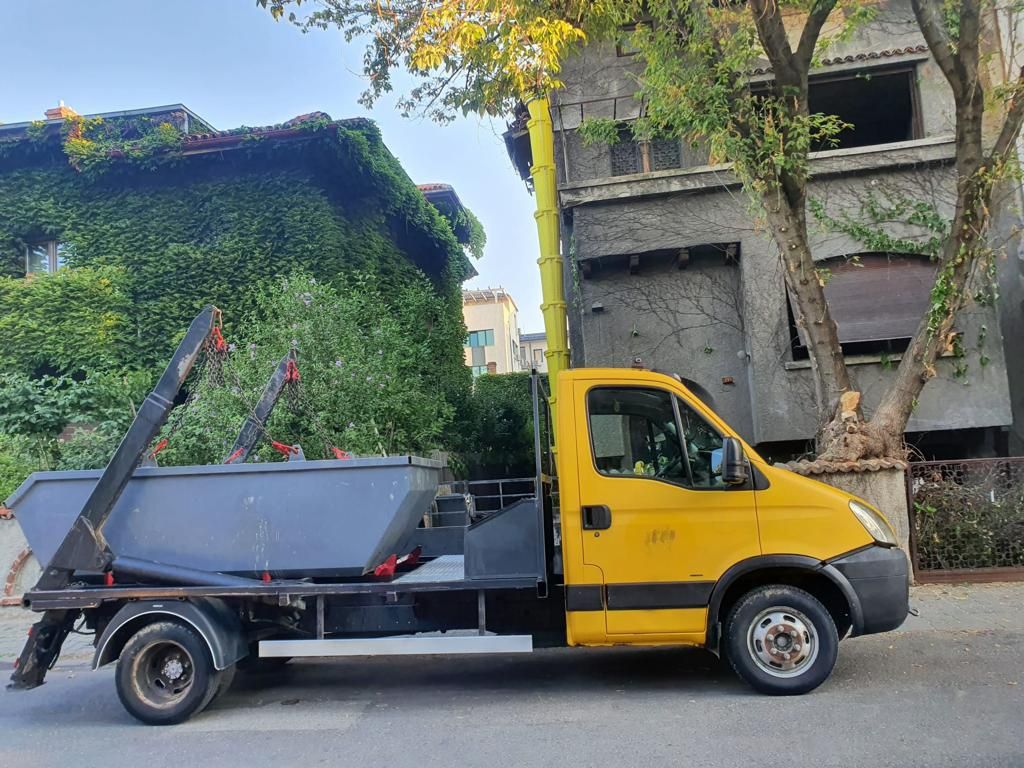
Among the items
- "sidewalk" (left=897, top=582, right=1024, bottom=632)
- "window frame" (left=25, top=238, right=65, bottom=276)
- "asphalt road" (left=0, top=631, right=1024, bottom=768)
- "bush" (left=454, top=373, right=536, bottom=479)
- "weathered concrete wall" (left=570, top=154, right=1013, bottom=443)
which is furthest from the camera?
"bush" (left=454, top=373, right=536, bottom=479)

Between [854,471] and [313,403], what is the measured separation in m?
6.92

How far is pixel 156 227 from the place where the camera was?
14242 millimetres

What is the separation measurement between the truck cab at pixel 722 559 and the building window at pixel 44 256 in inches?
525

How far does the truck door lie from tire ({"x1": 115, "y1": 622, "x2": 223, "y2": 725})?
2850mm

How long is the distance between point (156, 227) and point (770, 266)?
11.1 m

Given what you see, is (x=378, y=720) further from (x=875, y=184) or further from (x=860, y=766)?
(x=875, y=184)

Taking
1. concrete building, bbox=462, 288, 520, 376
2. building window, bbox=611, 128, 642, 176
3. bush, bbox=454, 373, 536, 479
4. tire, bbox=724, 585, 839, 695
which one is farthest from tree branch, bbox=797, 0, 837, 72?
concrete building, bbox=462, 288, 520, 376

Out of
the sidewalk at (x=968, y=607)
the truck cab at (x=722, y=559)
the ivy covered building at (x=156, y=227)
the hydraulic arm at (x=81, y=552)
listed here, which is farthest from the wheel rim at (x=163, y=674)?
the ivy covered building at (x=156, y=227)

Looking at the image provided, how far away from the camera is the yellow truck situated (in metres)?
5.23

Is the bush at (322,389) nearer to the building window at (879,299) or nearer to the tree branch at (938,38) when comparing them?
the building window at (879,299)

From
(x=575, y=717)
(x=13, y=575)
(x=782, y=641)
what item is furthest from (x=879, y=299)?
(x=13, y=575)

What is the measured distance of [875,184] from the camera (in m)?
11.8

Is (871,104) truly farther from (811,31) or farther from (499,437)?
(499,437)

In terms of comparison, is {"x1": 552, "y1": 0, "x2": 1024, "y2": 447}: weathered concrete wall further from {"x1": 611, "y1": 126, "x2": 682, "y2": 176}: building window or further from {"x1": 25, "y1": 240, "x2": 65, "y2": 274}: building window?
{"x1": 25, "y1": 240, "x2": 65, "y2": 274}: building window
